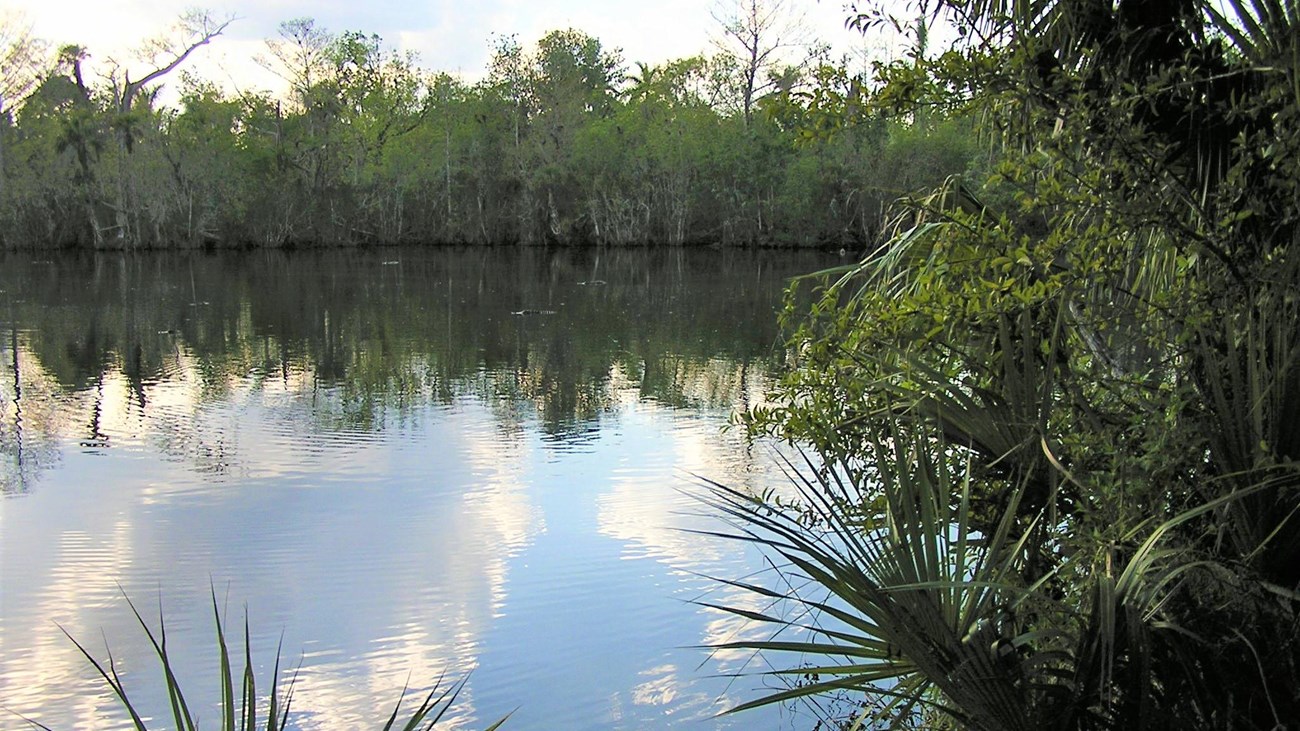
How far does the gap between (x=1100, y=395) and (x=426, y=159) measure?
166ft

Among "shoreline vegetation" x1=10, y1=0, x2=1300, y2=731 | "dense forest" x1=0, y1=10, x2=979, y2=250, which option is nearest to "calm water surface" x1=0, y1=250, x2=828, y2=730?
"shoreline vegetation" x1=10, y1=0, x2=1300, y2=731

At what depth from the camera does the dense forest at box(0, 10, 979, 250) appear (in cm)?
4634

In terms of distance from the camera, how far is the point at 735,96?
53.8 m

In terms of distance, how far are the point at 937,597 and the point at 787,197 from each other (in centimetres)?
4723

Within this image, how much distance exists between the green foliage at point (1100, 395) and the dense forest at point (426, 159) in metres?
41.4

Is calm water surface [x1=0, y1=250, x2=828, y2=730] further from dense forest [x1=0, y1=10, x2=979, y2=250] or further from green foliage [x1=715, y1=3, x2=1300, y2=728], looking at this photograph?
dense forest [x1=0, y1=10, x2=979, y2=250]

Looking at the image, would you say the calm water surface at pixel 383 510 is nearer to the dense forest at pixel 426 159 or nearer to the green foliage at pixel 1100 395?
the green foliage at pixel 1100 395

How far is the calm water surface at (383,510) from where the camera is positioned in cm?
606

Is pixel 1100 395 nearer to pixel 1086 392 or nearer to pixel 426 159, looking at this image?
pixel 1086 392

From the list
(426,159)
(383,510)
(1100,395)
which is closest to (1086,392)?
(1100,395)

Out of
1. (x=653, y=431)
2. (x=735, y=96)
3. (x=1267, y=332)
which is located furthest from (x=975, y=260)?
(x=735, y=96)

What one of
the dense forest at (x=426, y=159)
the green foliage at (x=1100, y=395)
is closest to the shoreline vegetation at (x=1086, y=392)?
the green foliage at (x=1100, y=395)

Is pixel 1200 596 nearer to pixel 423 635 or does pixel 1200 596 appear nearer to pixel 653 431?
pixel 423 635

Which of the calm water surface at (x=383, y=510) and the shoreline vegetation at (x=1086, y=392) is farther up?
the shoreline vegetation at (x=1086, y=392)
